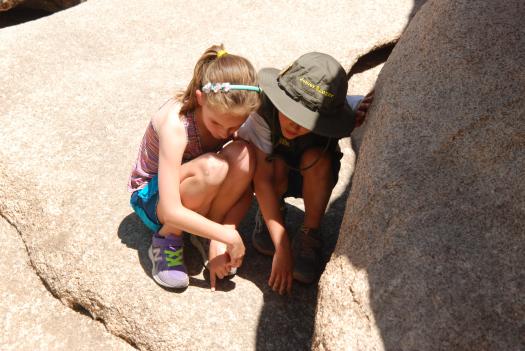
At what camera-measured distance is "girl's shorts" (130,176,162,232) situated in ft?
8.67

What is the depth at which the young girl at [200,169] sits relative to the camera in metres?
2.35

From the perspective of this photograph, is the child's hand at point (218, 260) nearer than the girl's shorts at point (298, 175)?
Yes

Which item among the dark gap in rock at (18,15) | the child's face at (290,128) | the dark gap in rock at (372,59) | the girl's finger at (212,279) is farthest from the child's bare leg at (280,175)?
the dark gap in rock at (18,15)

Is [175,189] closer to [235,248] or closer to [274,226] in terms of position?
[235,248]

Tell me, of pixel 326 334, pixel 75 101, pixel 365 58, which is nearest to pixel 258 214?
pixel 326 334

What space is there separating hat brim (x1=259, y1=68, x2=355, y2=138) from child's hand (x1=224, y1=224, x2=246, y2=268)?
0.52 meters

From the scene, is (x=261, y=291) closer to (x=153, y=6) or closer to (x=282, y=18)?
(x=282, y=18)

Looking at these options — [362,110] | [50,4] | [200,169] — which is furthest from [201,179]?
[50,4]

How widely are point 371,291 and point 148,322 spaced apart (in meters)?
1.02

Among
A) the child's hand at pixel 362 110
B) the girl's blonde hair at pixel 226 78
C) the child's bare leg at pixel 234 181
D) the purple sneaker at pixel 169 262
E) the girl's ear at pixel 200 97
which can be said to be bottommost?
the purple sneaker at pixel 169 262

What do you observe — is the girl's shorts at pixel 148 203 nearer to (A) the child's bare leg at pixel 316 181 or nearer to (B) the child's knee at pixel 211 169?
(B) the child's knee at pixel 211 169

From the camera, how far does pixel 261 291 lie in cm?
269

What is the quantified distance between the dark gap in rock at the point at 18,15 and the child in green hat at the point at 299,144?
15.9 feet

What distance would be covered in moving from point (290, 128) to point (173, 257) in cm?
77
